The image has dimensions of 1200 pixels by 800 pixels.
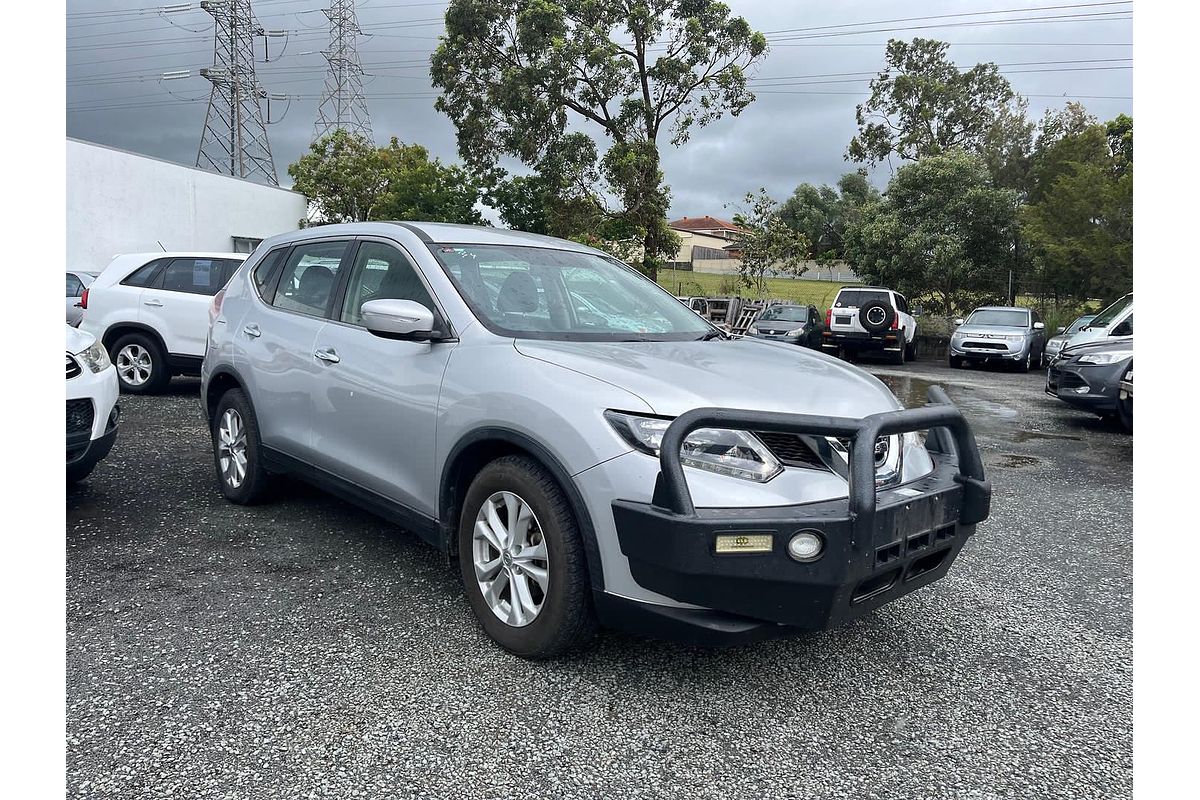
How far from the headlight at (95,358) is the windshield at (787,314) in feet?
57.7

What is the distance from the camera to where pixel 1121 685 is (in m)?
3.22

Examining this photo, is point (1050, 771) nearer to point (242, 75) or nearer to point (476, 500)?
point (476, 500)

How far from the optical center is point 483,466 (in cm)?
339

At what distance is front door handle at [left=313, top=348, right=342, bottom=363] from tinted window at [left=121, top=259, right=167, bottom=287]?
6.68 m

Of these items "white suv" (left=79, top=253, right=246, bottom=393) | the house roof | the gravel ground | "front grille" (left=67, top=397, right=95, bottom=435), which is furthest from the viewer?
the house roof

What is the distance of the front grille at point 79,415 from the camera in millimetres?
4621

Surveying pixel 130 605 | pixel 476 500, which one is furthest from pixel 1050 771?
pixel 130 605

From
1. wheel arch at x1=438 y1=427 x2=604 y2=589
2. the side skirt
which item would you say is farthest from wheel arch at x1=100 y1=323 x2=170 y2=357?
wheel arch at x1=438 y1=427 x2=604 y2=589

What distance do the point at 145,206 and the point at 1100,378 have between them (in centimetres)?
2350

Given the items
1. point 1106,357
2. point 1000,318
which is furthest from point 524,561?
point 1000,318

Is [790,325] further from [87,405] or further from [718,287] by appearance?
[87,405]

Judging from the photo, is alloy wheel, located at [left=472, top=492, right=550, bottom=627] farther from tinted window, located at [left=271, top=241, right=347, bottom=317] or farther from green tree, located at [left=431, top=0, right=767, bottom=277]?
green tree, located at [left=431, top=0, right=767, bottom=277]

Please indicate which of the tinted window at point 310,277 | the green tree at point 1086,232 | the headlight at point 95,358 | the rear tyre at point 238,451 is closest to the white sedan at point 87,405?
the headlight at point 95,358

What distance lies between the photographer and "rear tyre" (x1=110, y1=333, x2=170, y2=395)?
9.71 meters
